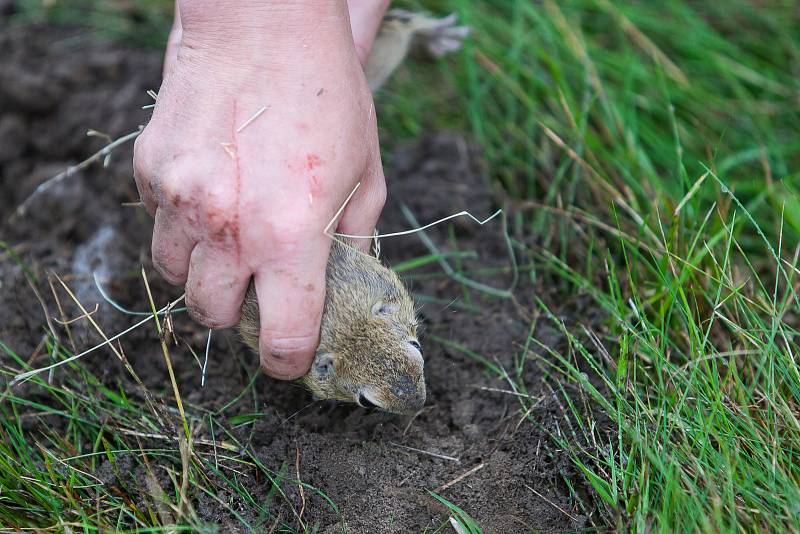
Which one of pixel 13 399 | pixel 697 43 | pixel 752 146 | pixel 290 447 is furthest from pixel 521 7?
pixel 13 399

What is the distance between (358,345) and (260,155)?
2.28 ft

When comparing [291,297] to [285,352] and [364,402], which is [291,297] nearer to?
[285,352]

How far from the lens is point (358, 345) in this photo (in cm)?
235

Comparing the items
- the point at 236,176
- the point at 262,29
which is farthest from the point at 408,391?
the point at 262,29

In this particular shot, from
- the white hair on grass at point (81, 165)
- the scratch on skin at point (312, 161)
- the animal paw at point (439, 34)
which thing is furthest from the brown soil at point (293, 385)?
the scratch on skin at point (312, 161)

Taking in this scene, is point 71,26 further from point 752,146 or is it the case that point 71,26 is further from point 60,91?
point 752,146

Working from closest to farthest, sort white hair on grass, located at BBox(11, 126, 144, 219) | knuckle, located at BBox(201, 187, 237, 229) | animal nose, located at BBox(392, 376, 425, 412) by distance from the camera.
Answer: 1. knuckle, located at BBox(201, 187, 237, 229)
2. animal nose, located at BBox(392, 376, 425, 412)
3. white hair on grass, located at BBox(11, 126, 144, 219)

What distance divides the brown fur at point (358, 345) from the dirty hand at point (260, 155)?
0.56 ft

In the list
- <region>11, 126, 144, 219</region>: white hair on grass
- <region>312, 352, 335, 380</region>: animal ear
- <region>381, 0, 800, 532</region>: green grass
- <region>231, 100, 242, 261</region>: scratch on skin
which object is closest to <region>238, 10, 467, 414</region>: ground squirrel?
<region>312, 352, 335, 380</region>: animal ear

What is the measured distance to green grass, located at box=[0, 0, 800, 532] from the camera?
2.24 meters

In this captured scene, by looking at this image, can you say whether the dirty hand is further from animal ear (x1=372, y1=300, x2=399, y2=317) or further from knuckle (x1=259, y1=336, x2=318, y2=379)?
animal ear (x1=372, y1=300, x2=399, y2=317)

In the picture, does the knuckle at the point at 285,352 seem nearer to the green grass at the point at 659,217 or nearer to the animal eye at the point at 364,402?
the animal eye at the point at 364,402

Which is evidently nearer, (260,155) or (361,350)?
(260,155)

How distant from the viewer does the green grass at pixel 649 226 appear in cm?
224
